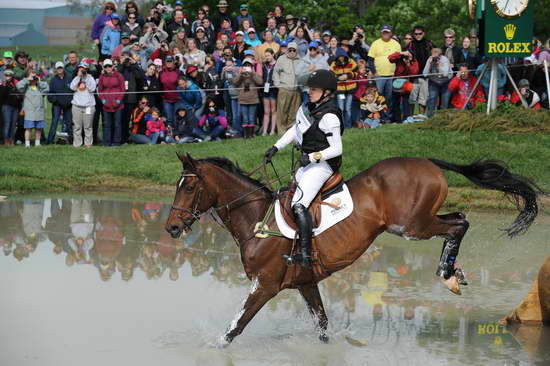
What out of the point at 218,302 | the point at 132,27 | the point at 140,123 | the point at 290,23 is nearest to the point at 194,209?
the point at 218,302

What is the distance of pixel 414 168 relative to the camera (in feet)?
29.5

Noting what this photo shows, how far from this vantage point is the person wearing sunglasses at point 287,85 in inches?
806

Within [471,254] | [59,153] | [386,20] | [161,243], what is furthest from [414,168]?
[386,20]

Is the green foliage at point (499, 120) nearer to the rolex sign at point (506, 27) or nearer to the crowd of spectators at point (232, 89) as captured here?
the crowd of spectators at point (232, 89)

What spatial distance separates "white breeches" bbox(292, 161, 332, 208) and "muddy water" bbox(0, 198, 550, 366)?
4.94 ft

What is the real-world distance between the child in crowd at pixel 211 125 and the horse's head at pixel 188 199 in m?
12.0

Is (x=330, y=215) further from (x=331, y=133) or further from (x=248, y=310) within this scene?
(x=248, y=310)

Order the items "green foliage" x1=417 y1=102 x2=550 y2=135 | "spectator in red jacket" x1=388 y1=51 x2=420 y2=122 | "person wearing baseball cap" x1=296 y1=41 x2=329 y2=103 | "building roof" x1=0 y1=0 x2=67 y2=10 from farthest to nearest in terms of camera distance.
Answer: "building roof" x1=0 y1=0 x2=67 y2=10 < "spectator in red jacket" x1=388 y1=51 x2=420 y2=122 < "person wearing baseball cap" x1=296 y1=41 x2=329 y2=103 < "green foliage" x1=417 y1=102 x2=550 y2=135

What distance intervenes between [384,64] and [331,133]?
12715 millimetres

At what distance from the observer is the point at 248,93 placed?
68.2 ft

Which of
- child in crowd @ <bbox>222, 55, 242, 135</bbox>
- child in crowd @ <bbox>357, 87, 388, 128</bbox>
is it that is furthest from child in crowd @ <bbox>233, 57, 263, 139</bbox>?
child in crowd @ <bbox>357, 87, 388, 128</bbox>

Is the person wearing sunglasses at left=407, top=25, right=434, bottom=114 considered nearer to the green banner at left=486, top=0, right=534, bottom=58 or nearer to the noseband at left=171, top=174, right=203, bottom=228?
the green banner at left=486, top=0, right=534, bottom=58

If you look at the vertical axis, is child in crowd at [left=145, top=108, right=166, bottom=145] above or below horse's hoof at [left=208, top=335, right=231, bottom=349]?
above

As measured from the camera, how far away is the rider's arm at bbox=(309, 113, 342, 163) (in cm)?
866
